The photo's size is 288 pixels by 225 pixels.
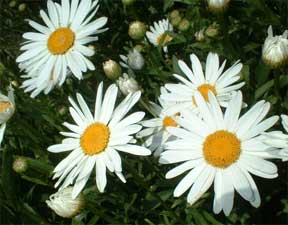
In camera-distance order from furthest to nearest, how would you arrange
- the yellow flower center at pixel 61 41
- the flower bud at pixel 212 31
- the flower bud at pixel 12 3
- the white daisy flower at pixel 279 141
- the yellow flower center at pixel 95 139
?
the flower bud at pixel 12 3 < the yellow flower center at pixel 61 41 < the flower bud at pixel 212 31 < the yellow flower center at pixel 95 139 < the white daisy flower at pixel 279 141

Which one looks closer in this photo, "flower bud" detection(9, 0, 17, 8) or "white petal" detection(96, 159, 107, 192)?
"white petal" detection(96, 159, 107, 192)

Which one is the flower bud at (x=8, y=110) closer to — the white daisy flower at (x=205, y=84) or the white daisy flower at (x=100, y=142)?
the white daisy flower at (x=100, y=142)

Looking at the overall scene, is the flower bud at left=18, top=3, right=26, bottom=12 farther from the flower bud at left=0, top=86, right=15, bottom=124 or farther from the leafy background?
the flower bud at left=0, top=86, right=15, bottom=124

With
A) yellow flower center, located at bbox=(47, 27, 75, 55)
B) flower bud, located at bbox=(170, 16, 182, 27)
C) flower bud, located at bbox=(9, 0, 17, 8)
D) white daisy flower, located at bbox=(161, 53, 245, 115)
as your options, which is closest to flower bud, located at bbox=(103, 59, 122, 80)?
white daisy flower, located at bbox=(161, 53, 245, 115)

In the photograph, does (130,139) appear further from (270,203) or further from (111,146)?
(270,203)

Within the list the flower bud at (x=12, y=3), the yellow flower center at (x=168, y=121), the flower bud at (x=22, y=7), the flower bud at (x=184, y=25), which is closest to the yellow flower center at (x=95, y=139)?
the yellow flower center at (x=168, y=121)
